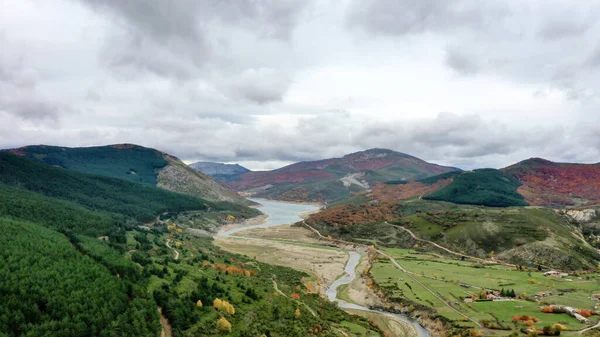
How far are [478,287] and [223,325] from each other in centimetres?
5644

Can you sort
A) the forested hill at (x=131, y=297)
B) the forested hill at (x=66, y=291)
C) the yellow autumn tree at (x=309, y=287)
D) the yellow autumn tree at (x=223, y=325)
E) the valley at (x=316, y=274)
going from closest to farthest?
the forested hill at (x=66, y=291) → the forested hill at (x=131, y=297) → the valley at (x=316, y=274) → the yellow autumn tree at (x=223, y=325) → the yellow autumn tree at (x=309, y=287)

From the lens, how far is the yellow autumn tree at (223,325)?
121 ft

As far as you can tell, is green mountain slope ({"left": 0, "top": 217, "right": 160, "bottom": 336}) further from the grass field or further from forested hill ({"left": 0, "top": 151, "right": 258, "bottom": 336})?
the grass field

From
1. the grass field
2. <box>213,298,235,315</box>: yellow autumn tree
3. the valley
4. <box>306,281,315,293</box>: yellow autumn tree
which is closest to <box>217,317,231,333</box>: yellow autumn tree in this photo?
the valley

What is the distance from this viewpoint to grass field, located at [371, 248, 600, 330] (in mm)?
53094

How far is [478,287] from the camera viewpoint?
69188 mm

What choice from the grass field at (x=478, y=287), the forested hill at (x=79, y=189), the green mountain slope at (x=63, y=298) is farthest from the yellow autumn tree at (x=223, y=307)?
the forested hill at (x=79, y=189)

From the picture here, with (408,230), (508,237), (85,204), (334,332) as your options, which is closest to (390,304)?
(334,332)

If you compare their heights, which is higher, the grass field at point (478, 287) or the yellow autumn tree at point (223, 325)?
the yellow autumn tree at point (223, 325)

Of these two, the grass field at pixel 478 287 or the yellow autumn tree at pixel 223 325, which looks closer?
the yellow autumn tree at pixel 223 325

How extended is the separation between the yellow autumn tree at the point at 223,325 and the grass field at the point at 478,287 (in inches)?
1435

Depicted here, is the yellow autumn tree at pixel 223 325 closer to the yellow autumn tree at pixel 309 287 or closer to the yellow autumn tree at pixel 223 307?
the yellow autumn tree at pixel 223 307

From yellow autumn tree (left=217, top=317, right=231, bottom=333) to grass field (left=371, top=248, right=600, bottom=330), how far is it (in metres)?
36.4

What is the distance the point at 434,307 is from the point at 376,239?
269ft
